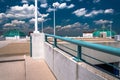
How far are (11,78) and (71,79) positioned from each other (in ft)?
9.74

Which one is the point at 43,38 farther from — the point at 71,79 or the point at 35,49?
the point at 71,79

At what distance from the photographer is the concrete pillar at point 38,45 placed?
32.9ft

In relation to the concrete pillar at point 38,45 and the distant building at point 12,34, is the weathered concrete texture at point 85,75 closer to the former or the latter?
the concrete pillar at point 38,45

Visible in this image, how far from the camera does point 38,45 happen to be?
33.1 feet

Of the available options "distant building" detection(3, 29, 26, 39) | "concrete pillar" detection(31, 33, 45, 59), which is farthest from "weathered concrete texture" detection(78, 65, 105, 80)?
"distant building" detection(3, 29, 26, 39)

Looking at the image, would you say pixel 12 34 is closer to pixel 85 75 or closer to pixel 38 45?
pixel 38 45

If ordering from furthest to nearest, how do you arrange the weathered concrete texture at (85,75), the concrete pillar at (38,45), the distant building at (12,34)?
the distant building at (12,34), the concrete pillar at (38,45), the weathered concrete texture at (85,75)

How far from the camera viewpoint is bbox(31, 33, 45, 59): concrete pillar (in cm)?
1003

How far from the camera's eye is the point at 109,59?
13.1m

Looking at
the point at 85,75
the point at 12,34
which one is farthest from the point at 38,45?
the point at 12,34

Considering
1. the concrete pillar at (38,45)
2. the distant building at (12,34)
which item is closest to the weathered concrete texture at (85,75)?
the concrete pillar at (38,45)

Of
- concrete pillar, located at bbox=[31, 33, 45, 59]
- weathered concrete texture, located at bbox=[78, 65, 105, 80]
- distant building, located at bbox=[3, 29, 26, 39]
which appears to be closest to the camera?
weathered concrete texture, located at bbox=[78, 65, 105, 80]

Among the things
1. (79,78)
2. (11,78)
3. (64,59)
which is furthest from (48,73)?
(79,78)

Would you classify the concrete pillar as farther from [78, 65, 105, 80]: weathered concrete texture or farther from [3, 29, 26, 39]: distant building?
[3, 29, 26, 39]: distant building
